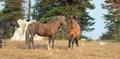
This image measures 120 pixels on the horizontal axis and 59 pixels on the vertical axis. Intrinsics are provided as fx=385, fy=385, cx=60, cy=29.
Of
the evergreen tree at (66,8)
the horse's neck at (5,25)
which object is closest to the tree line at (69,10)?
the evergreen tree at (66,8)

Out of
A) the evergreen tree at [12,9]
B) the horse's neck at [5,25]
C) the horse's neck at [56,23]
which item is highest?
the horse's neck at [56,23]

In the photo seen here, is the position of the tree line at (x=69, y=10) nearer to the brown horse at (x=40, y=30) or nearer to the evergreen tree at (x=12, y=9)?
the evergreen tree at (x=12, y=9)

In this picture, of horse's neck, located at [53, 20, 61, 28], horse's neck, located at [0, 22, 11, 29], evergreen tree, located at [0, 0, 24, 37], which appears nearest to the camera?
horse's neck, located at [53, 20, 61, 28]

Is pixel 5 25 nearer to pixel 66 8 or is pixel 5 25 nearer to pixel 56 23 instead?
pixel 56 23

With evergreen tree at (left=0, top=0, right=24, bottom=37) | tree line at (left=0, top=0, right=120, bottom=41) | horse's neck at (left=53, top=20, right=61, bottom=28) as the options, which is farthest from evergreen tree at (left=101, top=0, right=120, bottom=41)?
horse's neck at (left=53, top=20, right=61, bottom=28)

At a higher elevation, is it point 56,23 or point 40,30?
point 56,23

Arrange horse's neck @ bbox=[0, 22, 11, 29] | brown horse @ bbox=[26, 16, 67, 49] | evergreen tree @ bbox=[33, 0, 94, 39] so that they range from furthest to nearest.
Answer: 1. evergreen tree @ bbox=[33, 0, 94, 39]
2. horse's neck @ bbox=[0, 22, 11, 29]
3. brown horse @ bbox=[26, 16, 67, 49]

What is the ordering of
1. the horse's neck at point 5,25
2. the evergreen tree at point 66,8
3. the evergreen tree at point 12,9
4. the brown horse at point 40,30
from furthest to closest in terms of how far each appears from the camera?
the evergreen tree at point 12,9
the evergreen tree at point 66,8
the horse's neck at point 5,25
the brown horse at point 40,30

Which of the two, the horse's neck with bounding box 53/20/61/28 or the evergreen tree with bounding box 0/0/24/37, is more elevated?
the horse's neck with bounding box 53/20/61/28

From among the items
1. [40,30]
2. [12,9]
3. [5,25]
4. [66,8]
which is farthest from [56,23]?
[12,9]

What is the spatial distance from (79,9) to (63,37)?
6302 millimetres

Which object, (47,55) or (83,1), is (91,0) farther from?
(47,55)

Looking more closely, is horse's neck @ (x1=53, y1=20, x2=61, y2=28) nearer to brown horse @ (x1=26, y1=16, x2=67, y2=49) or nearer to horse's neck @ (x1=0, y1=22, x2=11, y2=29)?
brown horse @ (x1=26, y1=16, x2=67, y2=49)

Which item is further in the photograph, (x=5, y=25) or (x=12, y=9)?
(x=12, y=9)
